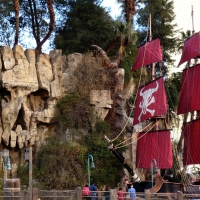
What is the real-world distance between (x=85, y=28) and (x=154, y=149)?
11.8 m

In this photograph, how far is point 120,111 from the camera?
40.8m

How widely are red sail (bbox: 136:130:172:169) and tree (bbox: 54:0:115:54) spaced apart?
907cm

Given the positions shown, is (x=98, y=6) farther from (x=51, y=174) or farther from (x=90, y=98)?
(x=51, y=174)

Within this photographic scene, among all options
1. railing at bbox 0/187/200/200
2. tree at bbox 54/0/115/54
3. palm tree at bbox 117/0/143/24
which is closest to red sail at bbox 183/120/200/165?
palm tree at bbox 117/0/143/24

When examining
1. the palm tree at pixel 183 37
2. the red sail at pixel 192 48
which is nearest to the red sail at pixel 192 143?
the red sail at pixel 192 48

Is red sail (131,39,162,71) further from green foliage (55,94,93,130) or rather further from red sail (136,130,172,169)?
red sail (136,130,172,169)

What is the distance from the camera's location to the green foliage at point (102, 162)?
37219mm

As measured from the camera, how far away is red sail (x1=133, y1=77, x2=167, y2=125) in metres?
38.6

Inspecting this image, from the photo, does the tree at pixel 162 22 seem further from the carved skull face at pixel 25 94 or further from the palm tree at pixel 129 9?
the carved skull face at pixel 25 94

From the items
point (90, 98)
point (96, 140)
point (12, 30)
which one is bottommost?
point (96, 140)

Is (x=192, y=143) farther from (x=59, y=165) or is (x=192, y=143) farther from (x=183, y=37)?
(x=183, y=37)

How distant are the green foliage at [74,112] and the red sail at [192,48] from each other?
23.0 feet

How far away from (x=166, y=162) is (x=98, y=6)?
48.8 feet

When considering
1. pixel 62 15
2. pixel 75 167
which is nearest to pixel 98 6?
pixel 62 15
